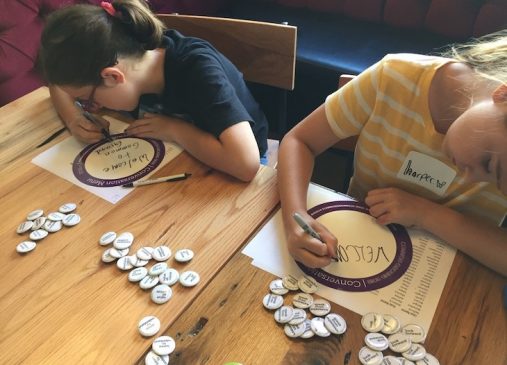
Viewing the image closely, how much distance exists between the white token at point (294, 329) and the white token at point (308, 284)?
0.06 m

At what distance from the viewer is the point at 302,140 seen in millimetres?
939

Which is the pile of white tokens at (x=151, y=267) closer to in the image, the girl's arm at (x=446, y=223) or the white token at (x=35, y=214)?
the white token at (x=35, y=214)

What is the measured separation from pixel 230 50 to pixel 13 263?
2.71 ft

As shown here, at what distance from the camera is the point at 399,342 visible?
586 mm

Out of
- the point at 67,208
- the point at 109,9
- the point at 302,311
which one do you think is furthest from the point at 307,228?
the point at 109,9

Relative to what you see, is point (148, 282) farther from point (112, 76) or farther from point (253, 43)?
point (253, 43)

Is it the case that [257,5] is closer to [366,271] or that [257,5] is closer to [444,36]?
[444,36]

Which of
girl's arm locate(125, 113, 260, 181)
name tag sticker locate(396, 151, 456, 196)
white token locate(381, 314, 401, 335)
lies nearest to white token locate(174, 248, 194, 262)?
girl's arm locate(125, 113, 260, 181)

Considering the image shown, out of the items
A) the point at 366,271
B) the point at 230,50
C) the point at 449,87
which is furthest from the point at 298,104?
the point at 366,271

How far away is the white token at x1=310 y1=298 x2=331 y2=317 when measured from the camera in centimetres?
63

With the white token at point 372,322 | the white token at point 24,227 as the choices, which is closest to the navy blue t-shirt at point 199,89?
the white token at point 24,227

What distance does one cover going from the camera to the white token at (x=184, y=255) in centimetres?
71

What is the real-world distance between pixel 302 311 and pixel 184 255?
0.22 metres

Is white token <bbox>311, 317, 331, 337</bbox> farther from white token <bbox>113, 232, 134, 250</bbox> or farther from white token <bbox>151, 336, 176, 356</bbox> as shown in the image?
white token <bbox>113, 232, 134, 250</bbox>
